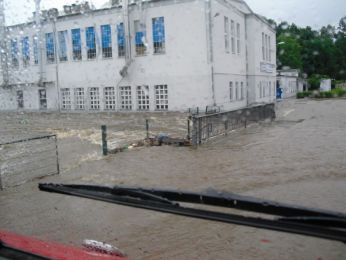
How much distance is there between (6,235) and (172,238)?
10.3ft

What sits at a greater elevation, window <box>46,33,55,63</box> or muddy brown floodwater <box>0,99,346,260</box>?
window <box>46,33,55,63</box>

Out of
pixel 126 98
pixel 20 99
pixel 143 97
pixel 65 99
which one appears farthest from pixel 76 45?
pixel 20 99

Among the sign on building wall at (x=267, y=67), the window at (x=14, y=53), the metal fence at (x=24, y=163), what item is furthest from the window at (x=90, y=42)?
the metal fence at (x=24, y=163)

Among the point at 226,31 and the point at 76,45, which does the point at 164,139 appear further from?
Answer: the point at 76,45

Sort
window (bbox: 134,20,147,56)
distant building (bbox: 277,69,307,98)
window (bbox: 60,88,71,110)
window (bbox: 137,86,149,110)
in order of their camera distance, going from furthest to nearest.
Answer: distant building (bbox: 277,69,307,98)
window (bbox: 60,88,71,110)
window (bbox: 137,86,149,110)
window (bbox: 134,20,147,56)

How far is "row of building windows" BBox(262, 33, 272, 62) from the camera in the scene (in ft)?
144

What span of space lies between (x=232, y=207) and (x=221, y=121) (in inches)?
560

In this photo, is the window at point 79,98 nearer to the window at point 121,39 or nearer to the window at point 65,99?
Answer: the window at point 65,99

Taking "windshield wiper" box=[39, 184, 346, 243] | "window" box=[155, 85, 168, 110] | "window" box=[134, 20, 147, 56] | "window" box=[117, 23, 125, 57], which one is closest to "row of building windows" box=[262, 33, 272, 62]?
"window" box=[155, 85, 168, 110]

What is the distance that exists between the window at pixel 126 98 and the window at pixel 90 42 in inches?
163

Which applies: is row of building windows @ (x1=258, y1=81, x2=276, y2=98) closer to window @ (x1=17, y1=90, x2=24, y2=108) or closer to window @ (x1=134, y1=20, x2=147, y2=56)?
window @ (x1=134, y1=20, x2=147, y2=56)

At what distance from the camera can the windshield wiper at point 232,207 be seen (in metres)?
2.30

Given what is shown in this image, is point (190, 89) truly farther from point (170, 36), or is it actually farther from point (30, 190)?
point (30, 190)

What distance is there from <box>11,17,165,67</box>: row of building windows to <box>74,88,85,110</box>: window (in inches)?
111
